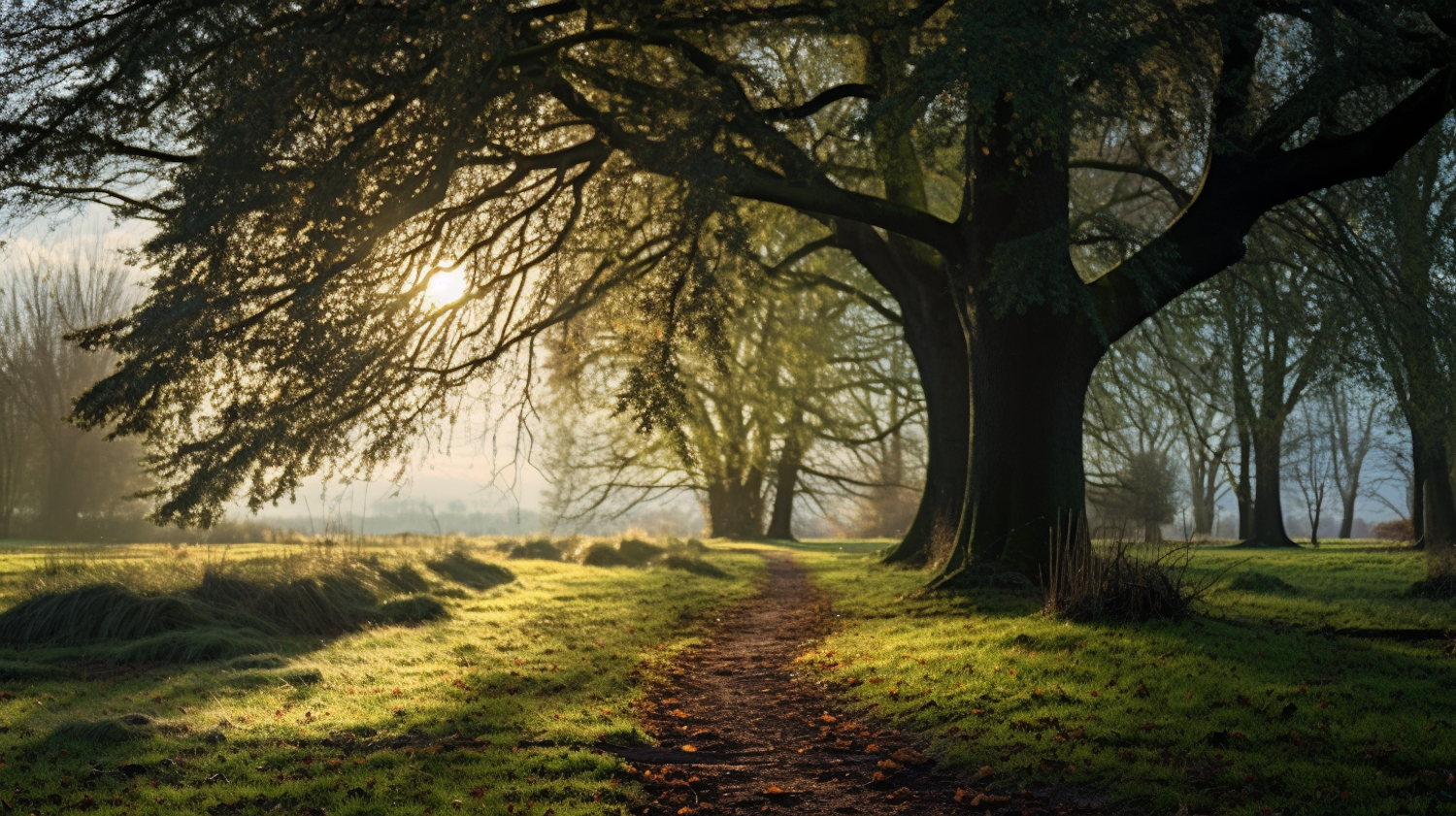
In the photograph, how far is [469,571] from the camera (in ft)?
55.5

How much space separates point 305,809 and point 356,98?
8366 millimetres

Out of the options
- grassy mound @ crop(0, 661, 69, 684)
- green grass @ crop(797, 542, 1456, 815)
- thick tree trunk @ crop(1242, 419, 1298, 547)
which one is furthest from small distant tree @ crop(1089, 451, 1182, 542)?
grassy mound @ crop(0, 661, 69, 684)

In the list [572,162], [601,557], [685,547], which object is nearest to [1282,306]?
[572,162]

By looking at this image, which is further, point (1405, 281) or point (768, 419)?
point (768, 419)

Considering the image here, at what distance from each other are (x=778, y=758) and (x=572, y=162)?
917 cm

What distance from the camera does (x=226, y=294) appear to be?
987 centimetres

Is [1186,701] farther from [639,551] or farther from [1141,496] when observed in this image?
[1141,496]

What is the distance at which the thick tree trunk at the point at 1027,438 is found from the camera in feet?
41.4

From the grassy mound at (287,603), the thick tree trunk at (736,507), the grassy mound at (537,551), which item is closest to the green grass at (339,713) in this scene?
the grassy mound at (287,603)

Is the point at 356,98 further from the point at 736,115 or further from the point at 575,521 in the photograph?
the point at 575,521

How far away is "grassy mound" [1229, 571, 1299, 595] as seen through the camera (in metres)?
13.0

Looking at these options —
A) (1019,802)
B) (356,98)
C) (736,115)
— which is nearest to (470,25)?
(356,98)

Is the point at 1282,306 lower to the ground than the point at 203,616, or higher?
higher

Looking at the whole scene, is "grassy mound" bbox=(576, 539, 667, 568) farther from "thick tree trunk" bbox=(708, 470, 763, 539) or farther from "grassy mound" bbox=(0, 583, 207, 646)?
"thick tree trunk" bbox=(708, 470, 763, 539)
